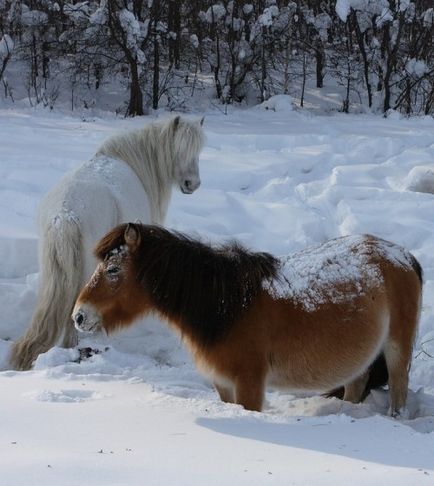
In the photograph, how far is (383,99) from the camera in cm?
1917

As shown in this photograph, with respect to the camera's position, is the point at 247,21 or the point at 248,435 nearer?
the point at 248,435

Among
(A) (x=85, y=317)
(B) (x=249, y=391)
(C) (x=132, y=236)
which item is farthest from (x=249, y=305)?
(A) (x=85, y=317)

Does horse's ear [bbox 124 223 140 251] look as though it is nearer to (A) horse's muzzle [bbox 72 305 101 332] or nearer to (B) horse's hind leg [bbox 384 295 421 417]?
(A) horse's muzzle [bbox 72 305 101 332]

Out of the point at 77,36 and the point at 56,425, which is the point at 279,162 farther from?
the point at 77,36

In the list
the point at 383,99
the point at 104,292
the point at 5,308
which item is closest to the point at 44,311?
the point at 5,308

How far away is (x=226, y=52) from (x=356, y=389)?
1781cm

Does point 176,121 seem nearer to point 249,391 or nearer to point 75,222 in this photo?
point 75,222

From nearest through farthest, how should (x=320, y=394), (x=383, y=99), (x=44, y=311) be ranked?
(x=320, y=394), (x=44, y=311), (x=383, y=99)

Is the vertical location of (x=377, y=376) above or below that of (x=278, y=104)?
below

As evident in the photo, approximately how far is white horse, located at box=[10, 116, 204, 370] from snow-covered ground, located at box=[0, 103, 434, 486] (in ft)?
1.21

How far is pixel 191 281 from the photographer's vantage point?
3.80 metres

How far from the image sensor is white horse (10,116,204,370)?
501 cm

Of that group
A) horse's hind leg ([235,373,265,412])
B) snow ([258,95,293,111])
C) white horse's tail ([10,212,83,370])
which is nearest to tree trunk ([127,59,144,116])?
snow ([258,95,293,111])

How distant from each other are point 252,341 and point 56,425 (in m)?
1.13
